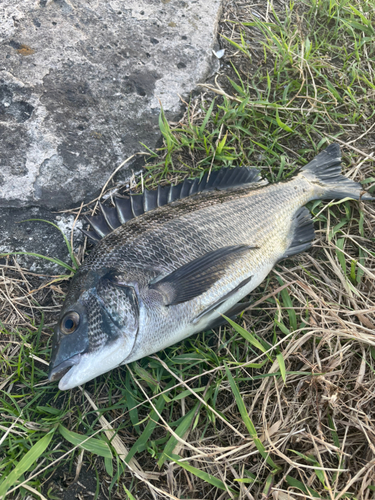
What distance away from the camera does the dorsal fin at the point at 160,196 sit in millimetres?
2771

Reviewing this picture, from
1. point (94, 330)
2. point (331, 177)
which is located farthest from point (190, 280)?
point (331, 177)

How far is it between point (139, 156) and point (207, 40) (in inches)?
60.2

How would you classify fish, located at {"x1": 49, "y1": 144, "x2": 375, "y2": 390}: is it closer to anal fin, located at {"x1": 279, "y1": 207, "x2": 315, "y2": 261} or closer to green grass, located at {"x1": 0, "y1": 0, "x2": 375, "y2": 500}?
anal fin, located at {"x1": 279, "y1": 207, "x2": 315, "y2": 261}

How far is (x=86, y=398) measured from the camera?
8.24 feet

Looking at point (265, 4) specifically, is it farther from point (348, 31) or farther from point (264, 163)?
point (264, 163)

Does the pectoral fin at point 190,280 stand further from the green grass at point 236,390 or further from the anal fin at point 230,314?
the green grass at point 236,390

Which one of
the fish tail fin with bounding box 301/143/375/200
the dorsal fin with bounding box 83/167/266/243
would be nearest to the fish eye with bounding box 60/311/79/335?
the dorsal fin with bounding box 83/167/266/243

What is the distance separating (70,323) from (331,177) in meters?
2.48

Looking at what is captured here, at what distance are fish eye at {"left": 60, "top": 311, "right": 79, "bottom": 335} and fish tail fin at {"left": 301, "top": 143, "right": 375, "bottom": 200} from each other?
7.38ft

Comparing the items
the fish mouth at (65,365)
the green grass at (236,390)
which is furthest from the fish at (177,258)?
the green grass at (236,390)

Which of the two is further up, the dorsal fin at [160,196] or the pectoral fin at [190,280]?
the dorsal fin at [160,196]

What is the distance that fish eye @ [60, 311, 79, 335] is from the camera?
2205mm

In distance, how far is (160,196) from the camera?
288 cm

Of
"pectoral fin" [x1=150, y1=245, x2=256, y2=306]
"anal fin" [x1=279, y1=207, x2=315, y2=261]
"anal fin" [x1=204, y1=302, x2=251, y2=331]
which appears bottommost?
"anal fin" [x1=204, y1=302, x2=251, y2=331]
